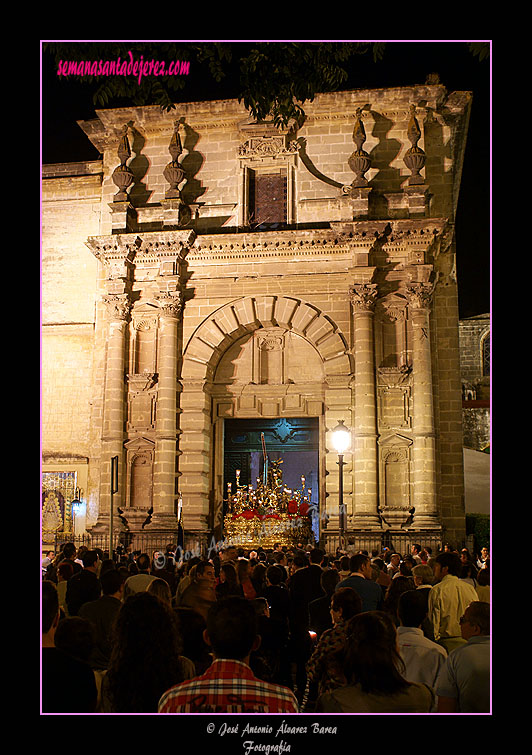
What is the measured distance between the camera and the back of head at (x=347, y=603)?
6887 millimetres

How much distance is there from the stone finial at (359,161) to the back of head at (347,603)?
64.4ft

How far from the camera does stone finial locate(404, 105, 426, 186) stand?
25.0 meters

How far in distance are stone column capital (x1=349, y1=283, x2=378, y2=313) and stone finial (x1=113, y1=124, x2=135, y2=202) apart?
27.3 feet

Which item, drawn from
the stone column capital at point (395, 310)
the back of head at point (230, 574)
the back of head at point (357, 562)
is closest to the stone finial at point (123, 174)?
the stone column capital at point (395, 310)

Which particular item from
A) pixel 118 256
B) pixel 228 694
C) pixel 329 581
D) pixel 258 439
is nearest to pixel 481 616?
pixel 228 694

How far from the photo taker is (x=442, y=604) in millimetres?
8086

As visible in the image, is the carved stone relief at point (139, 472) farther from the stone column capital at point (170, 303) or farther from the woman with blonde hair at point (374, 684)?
the woman with blonde hair at point (374, 684)

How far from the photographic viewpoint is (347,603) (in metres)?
6.91

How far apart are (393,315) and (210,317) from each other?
5693 mm

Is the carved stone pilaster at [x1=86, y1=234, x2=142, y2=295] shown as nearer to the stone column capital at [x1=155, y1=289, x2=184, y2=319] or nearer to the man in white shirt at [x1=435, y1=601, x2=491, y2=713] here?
the stone column capital at [x1=155, y1=289, x2=184, y2=319]

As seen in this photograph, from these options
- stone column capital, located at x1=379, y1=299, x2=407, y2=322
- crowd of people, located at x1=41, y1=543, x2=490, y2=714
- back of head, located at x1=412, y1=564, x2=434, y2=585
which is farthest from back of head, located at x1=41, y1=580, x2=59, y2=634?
stone column capital, located at x1=379, y1=299, x2=407, y2=322

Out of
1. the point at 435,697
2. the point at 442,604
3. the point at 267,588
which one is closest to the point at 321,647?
the point at 435,697

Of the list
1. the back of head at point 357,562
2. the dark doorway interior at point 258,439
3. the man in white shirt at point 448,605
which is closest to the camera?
the man in white shirt at point 448,605

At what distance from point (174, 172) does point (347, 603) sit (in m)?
21.1
